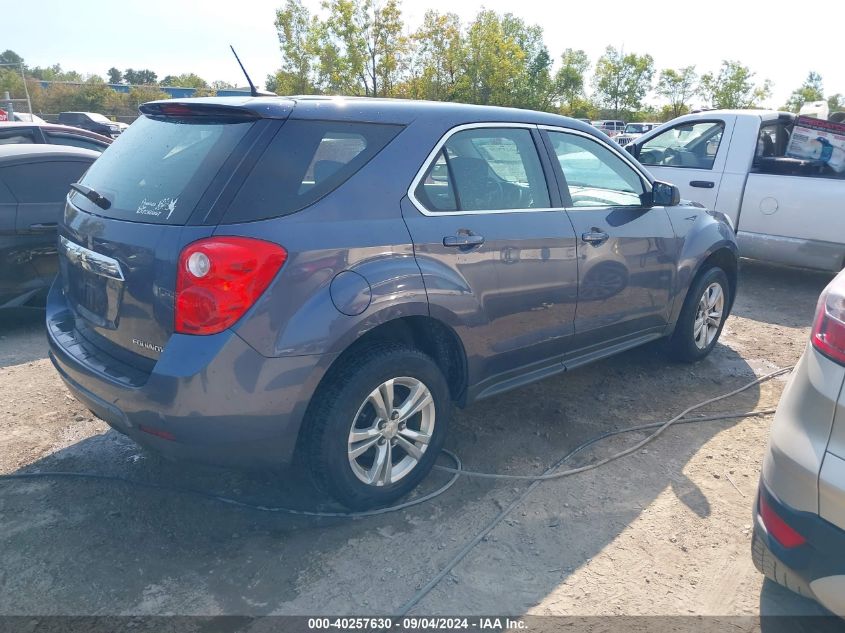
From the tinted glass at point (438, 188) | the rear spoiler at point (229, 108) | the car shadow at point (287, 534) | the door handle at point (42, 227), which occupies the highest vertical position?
the rear spoiler at point (229, 108)

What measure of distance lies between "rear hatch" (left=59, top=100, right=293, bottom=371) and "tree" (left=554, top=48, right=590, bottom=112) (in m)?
53.3

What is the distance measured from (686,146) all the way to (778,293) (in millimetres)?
1977

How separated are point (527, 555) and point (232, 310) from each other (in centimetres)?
158

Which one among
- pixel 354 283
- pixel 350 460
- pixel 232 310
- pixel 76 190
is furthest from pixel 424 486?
pixel 76 190

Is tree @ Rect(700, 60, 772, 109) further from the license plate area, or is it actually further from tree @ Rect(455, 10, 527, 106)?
the license plate area

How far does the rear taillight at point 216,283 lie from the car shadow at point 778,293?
5.39 metres

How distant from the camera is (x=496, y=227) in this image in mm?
3352

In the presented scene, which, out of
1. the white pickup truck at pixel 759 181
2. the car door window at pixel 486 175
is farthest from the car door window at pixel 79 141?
the white pickup truck at pixel 759 181

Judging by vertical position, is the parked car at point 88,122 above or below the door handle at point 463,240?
below

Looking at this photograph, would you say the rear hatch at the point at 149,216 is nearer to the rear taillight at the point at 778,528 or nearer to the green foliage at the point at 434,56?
the rear taillight at the point at 778,528

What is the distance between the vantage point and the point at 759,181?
7285mm

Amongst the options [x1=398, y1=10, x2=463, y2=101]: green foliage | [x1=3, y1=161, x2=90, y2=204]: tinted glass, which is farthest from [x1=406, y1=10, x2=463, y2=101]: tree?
[x1=3, y1=161, x2=90, y2=204]: tinted glass

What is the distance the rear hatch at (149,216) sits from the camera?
261 cm

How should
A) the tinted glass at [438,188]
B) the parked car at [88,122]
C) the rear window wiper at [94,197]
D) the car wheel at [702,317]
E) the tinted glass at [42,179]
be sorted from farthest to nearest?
the parked car at [88,122] < the tinted glass at [42,179] < the car wheel at [702,317] < the tinted glass at [438,188] < the rear window wiper at [94,197]
